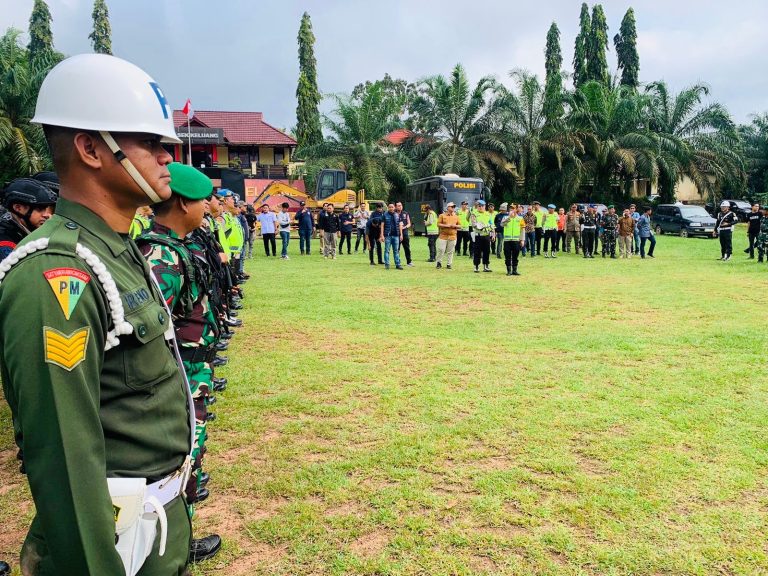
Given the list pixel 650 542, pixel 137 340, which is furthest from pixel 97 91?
pixel 650 542

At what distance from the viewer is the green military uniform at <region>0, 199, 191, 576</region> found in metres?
1.16

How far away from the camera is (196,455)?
113 inches

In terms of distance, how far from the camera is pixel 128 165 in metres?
1.45

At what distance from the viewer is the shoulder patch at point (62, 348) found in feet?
3.82

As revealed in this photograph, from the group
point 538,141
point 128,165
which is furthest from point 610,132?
point 128,165

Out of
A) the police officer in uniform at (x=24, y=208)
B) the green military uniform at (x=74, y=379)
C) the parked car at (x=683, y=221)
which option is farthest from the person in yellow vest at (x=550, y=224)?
the green military uniform at (x=74, y=379)

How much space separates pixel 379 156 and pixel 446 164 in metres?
3.96

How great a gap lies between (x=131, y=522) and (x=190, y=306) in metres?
1.80

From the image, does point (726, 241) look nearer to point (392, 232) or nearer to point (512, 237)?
point (512, 237)

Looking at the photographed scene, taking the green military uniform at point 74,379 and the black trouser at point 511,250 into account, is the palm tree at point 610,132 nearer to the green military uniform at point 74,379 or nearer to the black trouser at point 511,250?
the black trouser at point 511,250

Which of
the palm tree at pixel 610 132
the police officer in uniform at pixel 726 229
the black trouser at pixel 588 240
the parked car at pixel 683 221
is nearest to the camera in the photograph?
the police officer in uniform at pixel 726 229

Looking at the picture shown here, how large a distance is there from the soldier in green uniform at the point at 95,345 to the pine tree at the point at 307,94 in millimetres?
39259

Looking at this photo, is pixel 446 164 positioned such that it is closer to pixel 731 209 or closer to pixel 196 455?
pixel 731 209

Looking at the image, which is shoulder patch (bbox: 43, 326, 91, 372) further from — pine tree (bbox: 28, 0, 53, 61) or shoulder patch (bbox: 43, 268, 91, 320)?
pine tree (bbox: 28, 0, 53, 61)
